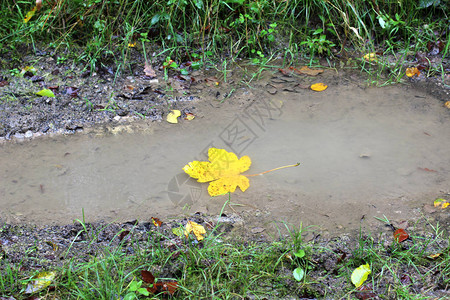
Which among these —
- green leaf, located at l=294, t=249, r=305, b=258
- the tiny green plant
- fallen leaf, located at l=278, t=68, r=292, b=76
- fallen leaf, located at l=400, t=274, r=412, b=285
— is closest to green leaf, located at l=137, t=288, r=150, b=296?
the tiny green plant

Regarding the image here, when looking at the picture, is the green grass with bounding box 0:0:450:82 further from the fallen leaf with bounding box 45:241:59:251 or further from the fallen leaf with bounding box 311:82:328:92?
the fallen leaf with bounding box 45:241:59:251

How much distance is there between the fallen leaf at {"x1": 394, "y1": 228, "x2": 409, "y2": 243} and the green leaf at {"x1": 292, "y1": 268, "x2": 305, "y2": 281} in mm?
511

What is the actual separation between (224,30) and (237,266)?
2097 millimetres

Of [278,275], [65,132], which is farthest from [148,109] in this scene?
[278,275]

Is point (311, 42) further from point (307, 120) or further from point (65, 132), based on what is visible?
point (65, 132)

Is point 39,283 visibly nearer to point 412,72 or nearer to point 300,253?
point 300,253

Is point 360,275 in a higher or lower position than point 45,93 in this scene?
lower

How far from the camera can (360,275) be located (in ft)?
6.37

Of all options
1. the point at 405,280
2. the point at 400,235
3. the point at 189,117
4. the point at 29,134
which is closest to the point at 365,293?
the point at 405,280

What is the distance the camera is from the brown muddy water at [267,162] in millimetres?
2367

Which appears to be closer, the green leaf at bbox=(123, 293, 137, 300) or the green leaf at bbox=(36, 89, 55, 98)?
the green leaf at bbox=(123, 293, 137, 300)

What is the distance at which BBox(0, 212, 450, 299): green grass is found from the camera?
6.14ft

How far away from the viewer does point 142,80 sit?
3275 mm

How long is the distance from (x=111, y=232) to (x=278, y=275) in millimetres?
848
